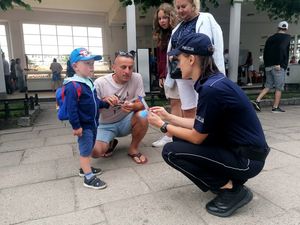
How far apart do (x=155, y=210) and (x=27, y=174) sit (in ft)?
5.51

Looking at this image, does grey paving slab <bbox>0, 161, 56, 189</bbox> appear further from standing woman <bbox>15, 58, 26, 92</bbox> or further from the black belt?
standing woman <bbox>15, 58, 26, 92</bbox>

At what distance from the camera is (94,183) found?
8.99 feet

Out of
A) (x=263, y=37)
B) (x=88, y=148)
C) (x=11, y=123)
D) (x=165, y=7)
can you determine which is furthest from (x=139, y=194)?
(x=263, y=37)

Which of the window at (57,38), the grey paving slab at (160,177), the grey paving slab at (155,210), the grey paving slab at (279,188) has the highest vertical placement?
the window at (57,38)

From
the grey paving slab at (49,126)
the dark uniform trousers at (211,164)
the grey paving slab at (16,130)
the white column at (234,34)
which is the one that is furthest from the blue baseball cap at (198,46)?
the white column at (234,34)

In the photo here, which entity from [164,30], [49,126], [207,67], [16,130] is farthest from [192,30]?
[16,130]

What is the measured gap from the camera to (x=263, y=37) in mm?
19359

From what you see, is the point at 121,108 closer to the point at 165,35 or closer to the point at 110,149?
the point at 110,149

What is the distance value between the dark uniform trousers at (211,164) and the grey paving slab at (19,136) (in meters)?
3.50

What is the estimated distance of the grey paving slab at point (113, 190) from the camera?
8.21 feet

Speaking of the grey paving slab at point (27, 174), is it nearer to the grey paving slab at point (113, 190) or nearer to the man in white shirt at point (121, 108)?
the grey paving slab at point (113, 190)

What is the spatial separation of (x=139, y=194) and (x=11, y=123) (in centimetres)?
435

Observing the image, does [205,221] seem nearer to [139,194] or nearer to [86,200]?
[139,194]

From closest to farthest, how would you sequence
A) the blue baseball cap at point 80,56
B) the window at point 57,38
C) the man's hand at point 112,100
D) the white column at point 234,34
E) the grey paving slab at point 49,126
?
1. the blue baseball cap at point 80,56
2. the man's hand at point 112,100
3. the grey paving slab at point 49,126
4. the white column at point 234,34
5. the window at point 57,38
